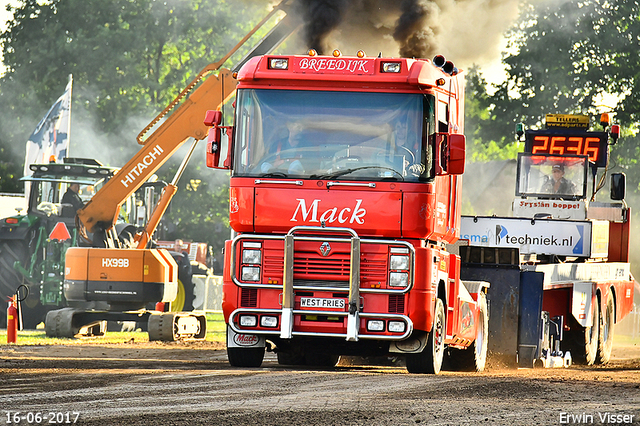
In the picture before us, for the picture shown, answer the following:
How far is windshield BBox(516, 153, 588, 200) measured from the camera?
76.8 ft

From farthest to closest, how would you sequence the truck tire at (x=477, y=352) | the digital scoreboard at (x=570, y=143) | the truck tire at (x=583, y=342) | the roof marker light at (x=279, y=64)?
the digital scoreboard at (x=570, y=143) → the truck tire at (x=583, y=342) → the truck tire at (x=477, y=352) → the roof marker light at (x=279, y=64)

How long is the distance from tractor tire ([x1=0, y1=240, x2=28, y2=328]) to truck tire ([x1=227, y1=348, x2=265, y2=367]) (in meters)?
11.5

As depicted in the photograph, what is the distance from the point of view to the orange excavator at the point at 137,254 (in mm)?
20625

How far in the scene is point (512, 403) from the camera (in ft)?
34.4

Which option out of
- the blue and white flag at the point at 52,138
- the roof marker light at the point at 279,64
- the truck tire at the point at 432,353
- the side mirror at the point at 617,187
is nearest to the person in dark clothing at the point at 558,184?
the side mirror at the point at 617,187

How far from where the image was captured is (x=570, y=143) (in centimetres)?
2520

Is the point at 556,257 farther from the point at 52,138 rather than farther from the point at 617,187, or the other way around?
→ the point at 52,138

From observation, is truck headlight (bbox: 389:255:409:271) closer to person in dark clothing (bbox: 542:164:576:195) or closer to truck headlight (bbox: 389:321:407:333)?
truck headlight (bbox: 389:321:407:333)

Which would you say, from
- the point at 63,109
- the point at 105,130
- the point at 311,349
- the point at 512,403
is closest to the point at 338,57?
the point at 311,349

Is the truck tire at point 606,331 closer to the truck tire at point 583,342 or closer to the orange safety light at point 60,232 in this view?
the truck tire at point 583,342

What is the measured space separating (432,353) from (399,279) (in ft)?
4.25

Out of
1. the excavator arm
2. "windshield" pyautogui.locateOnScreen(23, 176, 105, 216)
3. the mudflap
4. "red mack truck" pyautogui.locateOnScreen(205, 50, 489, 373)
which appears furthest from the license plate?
"windshield" pyautogui.locateOnScreen(23, 176, 105, 216)

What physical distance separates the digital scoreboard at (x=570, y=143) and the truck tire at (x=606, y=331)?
496 cm

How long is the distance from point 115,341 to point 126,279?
1179 mm
